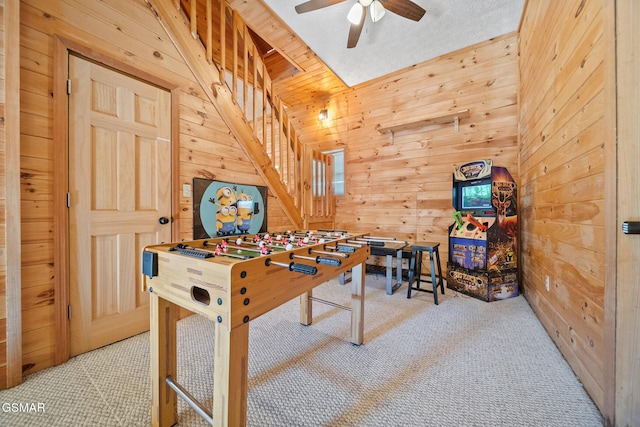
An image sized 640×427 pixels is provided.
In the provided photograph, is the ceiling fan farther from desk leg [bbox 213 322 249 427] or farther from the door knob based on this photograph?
desk leg [bbox 213 322 249 427]

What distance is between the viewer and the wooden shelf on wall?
3.35 meters

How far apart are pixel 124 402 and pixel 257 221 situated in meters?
1.96

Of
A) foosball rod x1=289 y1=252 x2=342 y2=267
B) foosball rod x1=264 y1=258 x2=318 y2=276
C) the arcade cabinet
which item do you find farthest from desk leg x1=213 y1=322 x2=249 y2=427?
the arcade cabinet

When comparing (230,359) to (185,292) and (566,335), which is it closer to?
(185,292)

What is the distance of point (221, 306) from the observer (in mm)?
921

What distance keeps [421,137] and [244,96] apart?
2708 millimetres

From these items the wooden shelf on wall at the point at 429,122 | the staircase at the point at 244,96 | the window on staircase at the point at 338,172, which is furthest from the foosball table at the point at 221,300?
the window on staircase at the point at 338,172

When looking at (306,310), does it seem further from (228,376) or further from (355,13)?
(355,13)

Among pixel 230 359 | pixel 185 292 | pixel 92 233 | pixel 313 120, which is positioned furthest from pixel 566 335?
pixel 313 120

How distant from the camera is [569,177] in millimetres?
1700

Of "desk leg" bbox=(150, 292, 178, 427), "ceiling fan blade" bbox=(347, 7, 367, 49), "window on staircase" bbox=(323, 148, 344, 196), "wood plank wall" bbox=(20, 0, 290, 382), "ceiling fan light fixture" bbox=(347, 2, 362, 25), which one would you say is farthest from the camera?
"window on staircase" bbox=(323, 148, 344, 196)

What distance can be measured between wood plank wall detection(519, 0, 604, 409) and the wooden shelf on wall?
2.59 ft

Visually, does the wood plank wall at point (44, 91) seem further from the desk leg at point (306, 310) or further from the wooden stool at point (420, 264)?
the wooden stool at point (420, 264)

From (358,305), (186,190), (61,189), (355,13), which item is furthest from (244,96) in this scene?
(358,305)
